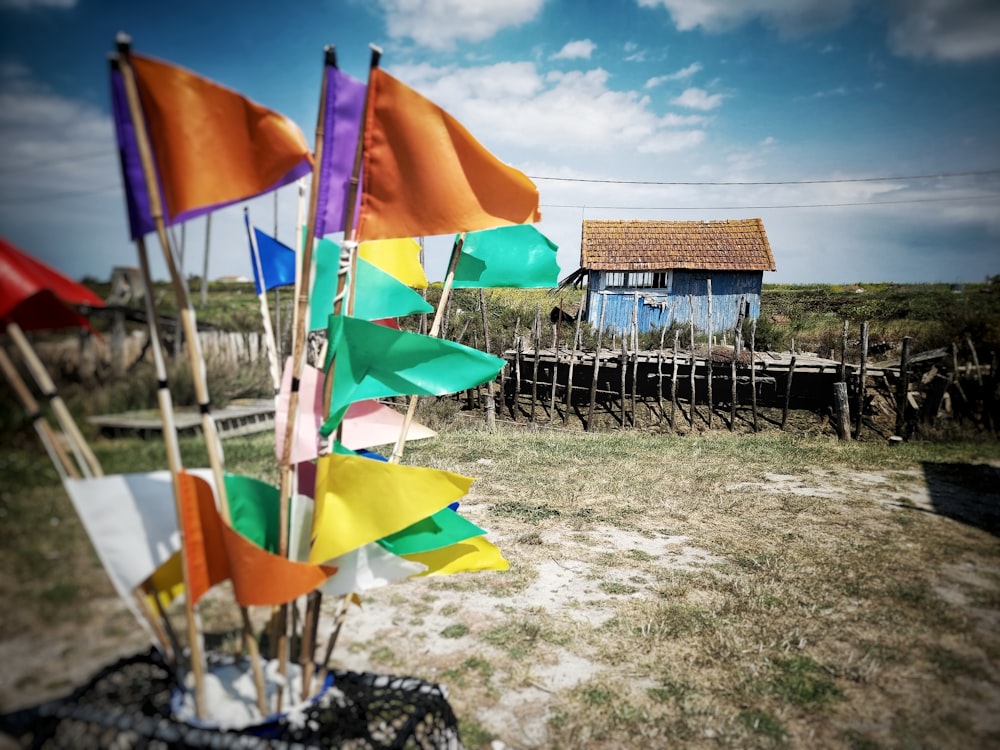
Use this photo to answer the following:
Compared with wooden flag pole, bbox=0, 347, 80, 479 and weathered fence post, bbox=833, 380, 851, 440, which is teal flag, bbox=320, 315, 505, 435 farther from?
weathered fence post, bbox=833, 380, 851, 440

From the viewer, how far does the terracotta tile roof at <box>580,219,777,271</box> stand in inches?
704

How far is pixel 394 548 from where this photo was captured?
1759 mm

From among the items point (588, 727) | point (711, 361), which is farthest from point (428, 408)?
point (588, 727)

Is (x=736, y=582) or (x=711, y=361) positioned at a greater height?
(x=711, y=361)

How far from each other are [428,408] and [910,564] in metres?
8.22

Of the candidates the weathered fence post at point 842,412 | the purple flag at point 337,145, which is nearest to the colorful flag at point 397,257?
the purple flag at point 337,145

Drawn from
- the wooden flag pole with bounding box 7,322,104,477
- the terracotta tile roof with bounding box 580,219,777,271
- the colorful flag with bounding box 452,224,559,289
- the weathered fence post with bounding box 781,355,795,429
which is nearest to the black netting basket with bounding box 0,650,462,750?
the wooden flag pole with bounding box 7,322,104,477

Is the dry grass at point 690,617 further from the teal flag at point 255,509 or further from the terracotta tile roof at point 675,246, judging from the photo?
the terracotta tile roof at point 675,246

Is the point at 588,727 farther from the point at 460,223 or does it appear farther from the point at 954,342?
the point at 954,342

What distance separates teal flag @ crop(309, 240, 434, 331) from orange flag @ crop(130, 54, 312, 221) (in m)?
0.59

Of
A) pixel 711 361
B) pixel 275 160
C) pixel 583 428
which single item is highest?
pixel 275 160

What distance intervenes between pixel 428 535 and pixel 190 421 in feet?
2.73

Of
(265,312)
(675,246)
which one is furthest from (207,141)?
(675,246)

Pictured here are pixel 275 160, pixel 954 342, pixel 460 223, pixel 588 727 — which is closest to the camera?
pixel 275 160
